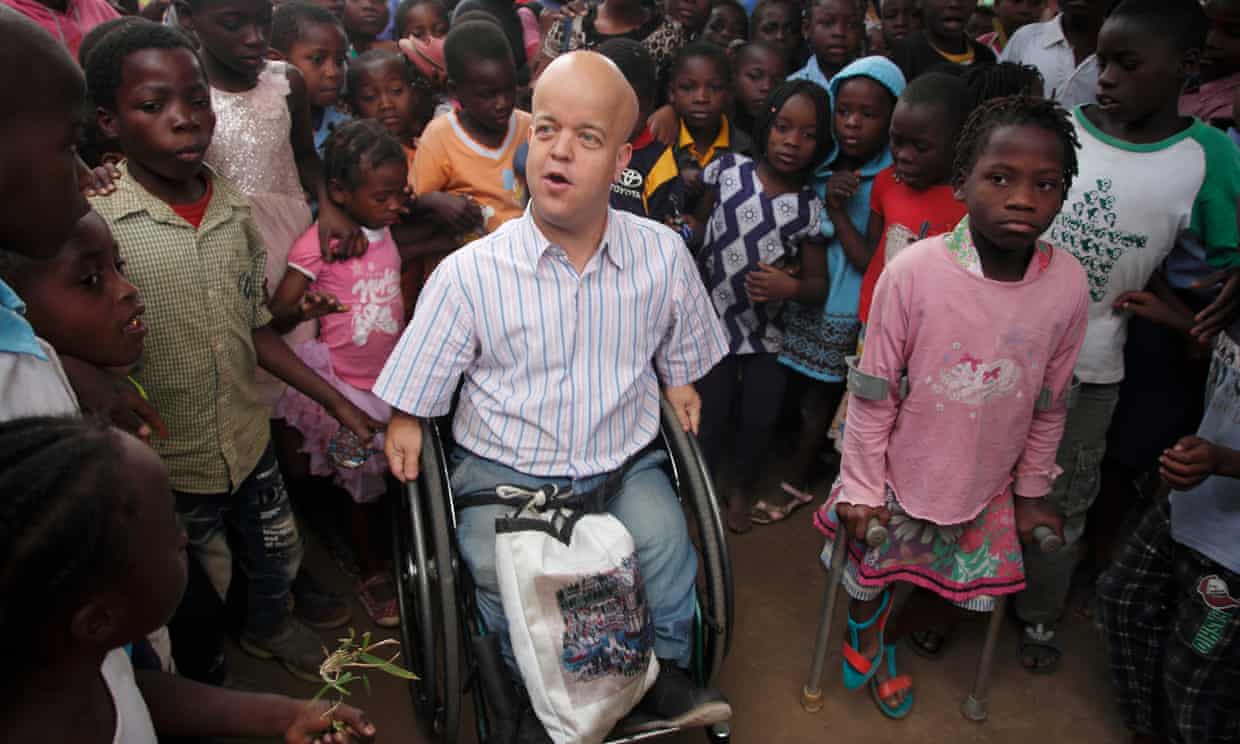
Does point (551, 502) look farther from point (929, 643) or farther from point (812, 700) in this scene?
point (929, 643)

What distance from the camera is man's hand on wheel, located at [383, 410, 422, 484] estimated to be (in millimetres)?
1863

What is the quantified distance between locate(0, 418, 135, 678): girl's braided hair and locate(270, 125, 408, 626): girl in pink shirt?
1.43 meters

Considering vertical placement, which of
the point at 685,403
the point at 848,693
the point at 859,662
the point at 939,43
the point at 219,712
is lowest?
the point at 848,693

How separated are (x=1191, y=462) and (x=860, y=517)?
703 mm

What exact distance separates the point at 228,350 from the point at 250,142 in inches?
31.3

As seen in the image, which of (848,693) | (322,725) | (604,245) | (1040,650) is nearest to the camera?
(322,725)

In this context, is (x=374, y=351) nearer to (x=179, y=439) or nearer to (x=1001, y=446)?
(x=179, y=439)

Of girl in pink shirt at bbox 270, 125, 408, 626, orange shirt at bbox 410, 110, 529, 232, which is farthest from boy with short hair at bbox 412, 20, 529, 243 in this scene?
girl in pink shirt at bbox 270, 125, 408, 626

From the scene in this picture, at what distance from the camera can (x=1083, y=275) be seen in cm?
198

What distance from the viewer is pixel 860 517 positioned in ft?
6.72

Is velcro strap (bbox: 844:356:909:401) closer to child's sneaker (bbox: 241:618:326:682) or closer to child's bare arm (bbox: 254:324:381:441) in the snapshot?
child's bare arm (bbox: 254:324:381:441)

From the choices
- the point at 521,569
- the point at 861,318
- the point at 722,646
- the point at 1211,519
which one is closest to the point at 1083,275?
the point at 1211,519

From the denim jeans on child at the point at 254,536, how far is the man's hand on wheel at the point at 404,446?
486mm

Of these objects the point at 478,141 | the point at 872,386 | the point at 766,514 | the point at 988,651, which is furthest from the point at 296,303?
the point at 988,651
